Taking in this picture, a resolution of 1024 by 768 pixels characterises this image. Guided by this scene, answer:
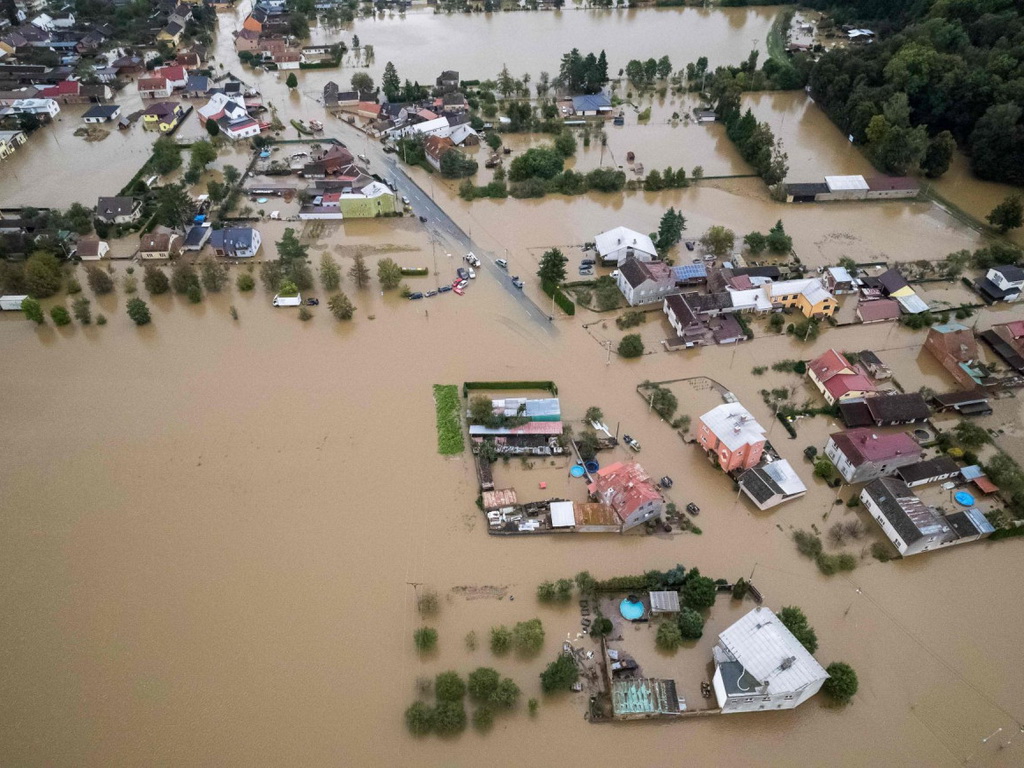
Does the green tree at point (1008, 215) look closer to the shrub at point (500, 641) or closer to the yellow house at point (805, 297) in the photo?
the yellow house at point (805, 297)

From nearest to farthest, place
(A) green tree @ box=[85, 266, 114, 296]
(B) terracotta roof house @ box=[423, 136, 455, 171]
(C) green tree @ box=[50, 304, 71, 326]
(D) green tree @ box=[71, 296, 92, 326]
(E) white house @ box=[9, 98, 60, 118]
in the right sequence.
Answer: (C) green tree @ box=[50, 304, 71, 326]
(D) green tree @ box=[71, 296, 92, 326]
(A) green tree @ box=[85, 266, 114, 296]
(B) terracotta roof house @ box=[423, 136, 455, 171]
(E) white house @ box=[9, 98, 60, 118]

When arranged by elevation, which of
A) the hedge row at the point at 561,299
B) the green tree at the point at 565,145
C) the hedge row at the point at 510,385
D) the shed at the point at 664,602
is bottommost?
the shed at the point at 664,602

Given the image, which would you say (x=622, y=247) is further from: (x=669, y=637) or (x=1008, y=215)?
(x=1008, y=215)

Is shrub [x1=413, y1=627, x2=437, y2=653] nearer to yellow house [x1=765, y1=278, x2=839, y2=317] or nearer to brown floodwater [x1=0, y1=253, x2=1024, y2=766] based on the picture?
brown floodwater [x1=0, y1=253, x2=1024, y2=766]

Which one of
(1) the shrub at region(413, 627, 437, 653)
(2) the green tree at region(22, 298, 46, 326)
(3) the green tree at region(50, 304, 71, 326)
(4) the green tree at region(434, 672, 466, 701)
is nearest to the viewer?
(4) the green tree at region(434, 672, 466, 701)

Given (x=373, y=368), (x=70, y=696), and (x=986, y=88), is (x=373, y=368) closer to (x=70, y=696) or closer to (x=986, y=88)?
(x=70, y=696)

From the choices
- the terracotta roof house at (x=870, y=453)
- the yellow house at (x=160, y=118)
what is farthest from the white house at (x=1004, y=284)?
the yellow house at (x=160, y=118)

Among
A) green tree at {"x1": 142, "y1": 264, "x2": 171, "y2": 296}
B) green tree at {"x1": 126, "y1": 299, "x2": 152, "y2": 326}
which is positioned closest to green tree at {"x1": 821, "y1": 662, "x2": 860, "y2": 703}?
green tree at {"x1": 126, "y1": 299, "x2": 152, "y2": 326}
